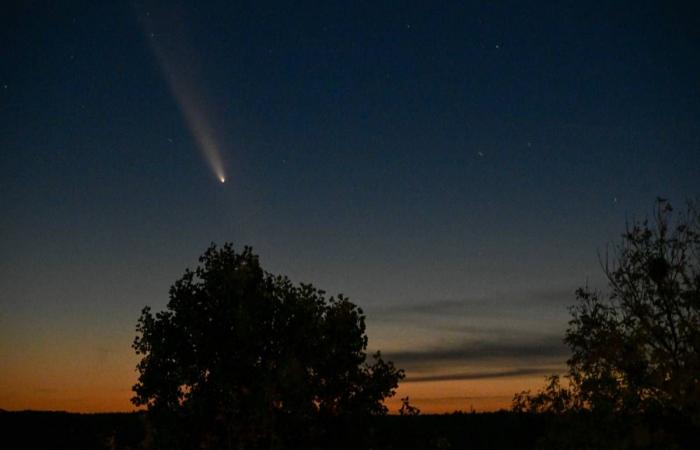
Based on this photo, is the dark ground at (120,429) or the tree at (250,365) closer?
the tree at (250,365)

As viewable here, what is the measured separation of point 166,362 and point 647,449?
1584 cm

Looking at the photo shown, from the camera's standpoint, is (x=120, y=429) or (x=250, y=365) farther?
(x=120, y=429)

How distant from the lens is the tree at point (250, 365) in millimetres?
25406

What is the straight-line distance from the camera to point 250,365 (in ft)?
84.9

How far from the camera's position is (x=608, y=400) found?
25031mm

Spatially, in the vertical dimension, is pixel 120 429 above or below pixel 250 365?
above

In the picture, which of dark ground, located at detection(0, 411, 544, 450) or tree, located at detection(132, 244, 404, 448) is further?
dark ground, located at detection(0, 411, 544, 450)

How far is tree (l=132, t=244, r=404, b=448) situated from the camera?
25.4 m

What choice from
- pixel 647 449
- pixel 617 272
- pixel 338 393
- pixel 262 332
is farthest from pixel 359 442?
pixel 617 272

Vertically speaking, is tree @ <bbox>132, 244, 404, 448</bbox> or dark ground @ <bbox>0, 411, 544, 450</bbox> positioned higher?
dark ground @ <bbox>0, 411, 544, 450</bbox>

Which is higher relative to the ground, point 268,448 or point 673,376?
point 673,376

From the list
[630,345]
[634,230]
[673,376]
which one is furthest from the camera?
[634,230]

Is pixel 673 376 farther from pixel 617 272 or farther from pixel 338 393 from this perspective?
pixel 338 393

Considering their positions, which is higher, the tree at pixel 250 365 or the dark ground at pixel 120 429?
the dark ground at pixel 120 429
